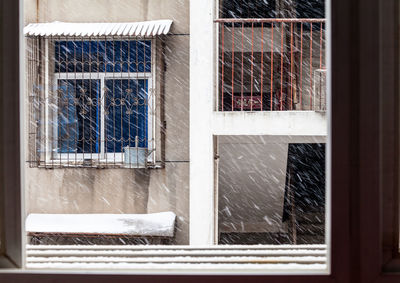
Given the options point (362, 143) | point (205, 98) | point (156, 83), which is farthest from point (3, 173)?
point (156, 83)

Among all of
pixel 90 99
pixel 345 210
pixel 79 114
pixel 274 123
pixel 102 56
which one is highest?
pixel 102 56

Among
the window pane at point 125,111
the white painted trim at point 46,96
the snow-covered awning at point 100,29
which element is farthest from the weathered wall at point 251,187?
the white painted trim at point 46,96

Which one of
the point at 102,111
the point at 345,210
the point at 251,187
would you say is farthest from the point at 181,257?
the point at 251,187

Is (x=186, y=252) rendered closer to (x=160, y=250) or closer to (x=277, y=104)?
(x=160, y=250)

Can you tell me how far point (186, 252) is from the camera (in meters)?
1.28

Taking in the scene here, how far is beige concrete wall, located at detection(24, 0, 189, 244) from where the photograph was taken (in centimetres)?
492

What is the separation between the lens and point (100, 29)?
15.5ft

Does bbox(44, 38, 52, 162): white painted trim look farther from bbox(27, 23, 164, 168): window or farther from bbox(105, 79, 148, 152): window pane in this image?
bbox(105, 79, 148, 152): window pane

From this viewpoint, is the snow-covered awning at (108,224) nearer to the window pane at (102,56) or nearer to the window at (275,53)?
the window pane at (102,56)

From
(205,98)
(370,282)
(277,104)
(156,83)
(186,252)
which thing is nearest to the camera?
(370,282)

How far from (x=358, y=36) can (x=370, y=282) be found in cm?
46

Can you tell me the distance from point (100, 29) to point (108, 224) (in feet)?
6.55

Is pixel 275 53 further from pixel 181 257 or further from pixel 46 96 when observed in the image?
pixel 181 257

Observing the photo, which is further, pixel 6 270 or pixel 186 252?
pixel 186 252
